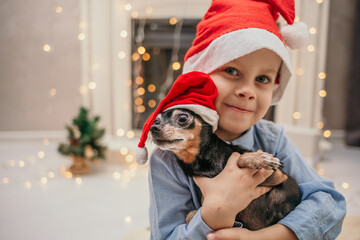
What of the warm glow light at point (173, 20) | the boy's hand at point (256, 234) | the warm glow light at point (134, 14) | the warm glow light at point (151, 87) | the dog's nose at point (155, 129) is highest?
the warm glow light at point (134, 14)

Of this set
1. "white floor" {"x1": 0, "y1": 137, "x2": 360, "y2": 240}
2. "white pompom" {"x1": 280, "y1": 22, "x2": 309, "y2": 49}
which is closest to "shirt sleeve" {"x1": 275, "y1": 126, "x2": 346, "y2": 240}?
"white pompom" {"x1": 280, "y1": 22, "x2": 309, "y2": 49}

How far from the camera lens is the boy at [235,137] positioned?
52 cm

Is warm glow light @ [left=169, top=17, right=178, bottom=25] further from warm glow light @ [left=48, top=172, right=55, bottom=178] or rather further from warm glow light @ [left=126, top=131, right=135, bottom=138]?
warm glow light @ [left=48, top=172, right=55, bottom=178]

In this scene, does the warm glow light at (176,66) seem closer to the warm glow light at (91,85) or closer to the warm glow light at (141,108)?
the warm glow light at (141,108)

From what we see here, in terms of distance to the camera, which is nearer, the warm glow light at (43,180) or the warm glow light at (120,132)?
the warm glow light at (43,180)

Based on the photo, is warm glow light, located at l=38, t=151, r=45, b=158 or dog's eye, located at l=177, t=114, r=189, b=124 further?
warm glow light, located at l=38, t=151, r=45, b=158

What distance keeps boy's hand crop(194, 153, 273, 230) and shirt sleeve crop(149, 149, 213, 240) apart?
3.0 inches

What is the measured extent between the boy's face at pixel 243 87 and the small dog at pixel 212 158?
0.20 ft

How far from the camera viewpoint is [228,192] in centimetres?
53

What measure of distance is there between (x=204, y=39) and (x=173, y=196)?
1.16ft

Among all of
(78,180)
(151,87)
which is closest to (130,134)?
(151,87)

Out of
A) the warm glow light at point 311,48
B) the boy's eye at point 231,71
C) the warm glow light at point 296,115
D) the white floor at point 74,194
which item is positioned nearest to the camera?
the boy's eye at point 231,71

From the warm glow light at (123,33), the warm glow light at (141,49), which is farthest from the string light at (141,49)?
the warm glow light at (123,33)

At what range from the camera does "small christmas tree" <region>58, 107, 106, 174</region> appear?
5.23 ft
